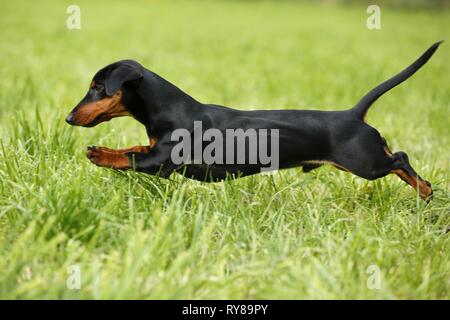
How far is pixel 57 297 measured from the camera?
1936 millimetres

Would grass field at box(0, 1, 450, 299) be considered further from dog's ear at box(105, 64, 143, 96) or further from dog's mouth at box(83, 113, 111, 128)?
dog's ear at box(105, 64, 143, 96)

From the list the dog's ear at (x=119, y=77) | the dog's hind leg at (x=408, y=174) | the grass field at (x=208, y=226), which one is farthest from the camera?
the dog's hind leg at (x=408, y=174)

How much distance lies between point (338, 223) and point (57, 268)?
125 centimetres

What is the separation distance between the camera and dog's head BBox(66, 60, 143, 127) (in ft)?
8.11

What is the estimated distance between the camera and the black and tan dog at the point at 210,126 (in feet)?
8.25

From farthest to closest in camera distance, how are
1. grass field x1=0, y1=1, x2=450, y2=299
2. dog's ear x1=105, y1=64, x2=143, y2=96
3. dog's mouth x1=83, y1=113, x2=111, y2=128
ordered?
dog's mouth x1=83, y1=113, x2=111, y2=128
dog's ear x1=105, y1=64, x2=143, y2=96
grass field x1=0, y1=1, x2=450, y2=299

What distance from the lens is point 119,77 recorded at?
2436mm

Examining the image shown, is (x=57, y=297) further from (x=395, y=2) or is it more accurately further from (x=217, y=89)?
(x=395, y=2)

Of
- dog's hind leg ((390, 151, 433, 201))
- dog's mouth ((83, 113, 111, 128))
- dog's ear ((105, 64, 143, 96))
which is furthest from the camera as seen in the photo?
dog's hind leg ((390, 151, 433, 201))

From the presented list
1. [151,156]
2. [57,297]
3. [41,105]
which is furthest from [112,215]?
[41,105]

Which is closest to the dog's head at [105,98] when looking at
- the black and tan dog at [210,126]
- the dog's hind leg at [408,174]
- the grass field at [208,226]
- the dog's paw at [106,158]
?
the black and tan dog at [210,126]

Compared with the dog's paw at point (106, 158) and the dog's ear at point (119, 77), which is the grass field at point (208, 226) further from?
the dog's ear at point (119, 77)

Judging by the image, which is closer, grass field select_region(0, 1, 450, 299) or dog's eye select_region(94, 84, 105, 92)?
grass field select_region(0, 1, 450, 299)

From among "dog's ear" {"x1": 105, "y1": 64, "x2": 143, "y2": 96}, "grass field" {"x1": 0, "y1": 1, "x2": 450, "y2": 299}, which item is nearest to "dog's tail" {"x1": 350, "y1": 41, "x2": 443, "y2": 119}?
"grass field" {"x1": 0, "y1": 1, "x2": 450, "y2": 299}
